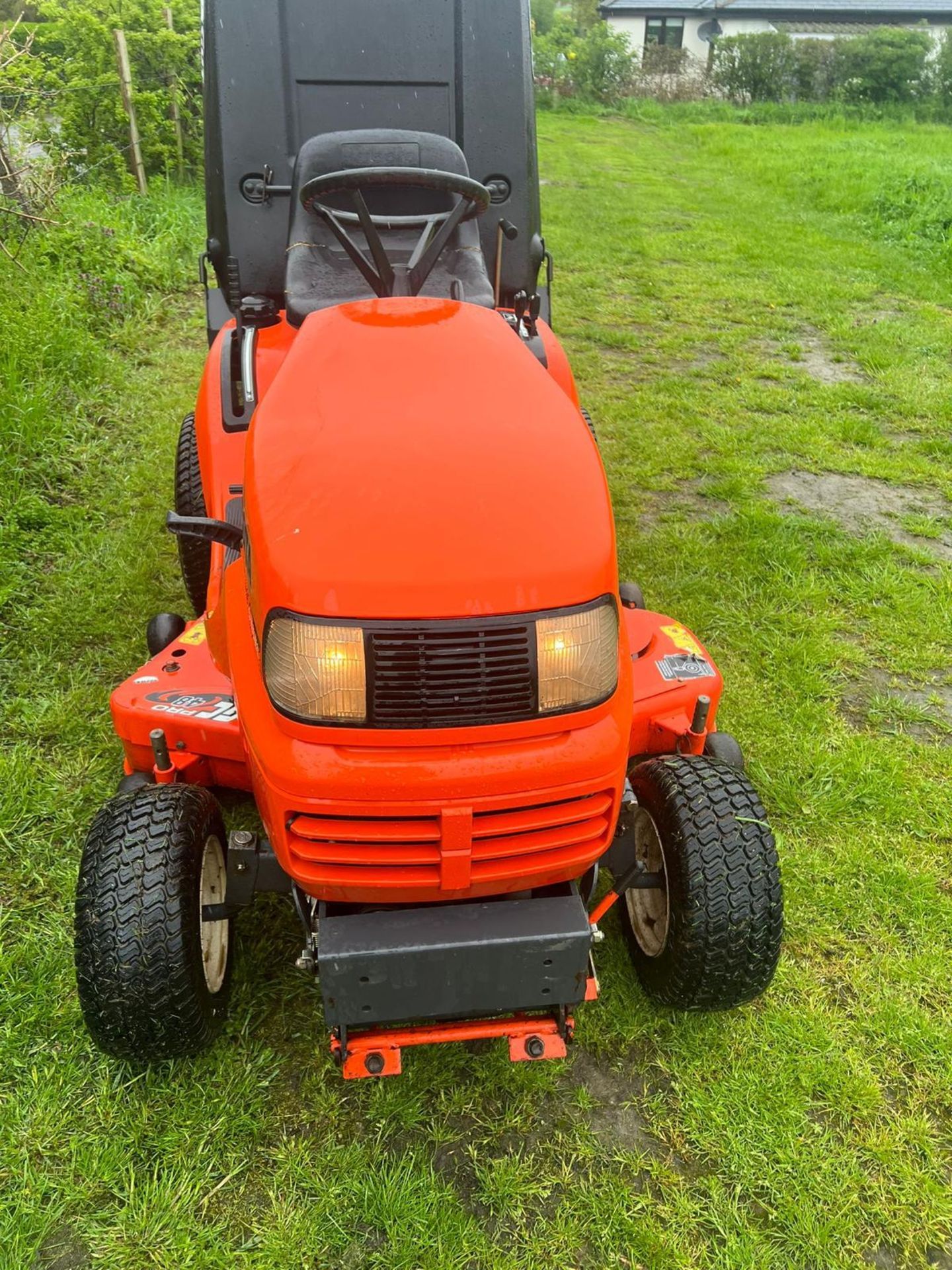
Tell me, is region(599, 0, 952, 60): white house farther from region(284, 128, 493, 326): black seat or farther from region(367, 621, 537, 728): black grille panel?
region(367, 621, 537, 728): black grille panel

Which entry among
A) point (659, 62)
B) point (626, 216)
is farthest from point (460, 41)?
point (659, 62)

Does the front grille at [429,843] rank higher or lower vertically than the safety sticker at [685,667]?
higher

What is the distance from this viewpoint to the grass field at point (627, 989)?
6.20ft

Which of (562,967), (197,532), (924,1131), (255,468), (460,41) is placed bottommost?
(924,1131)

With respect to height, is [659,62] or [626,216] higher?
[659,62]

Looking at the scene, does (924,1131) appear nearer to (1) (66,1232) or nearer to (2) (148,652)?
(1) (66,1232)

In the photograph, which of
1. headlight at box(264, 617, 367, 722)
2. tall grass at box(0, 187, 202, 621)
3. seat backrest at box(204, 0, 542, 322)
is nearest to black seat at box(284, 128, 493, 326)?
seat backrest at box(204, 0, 542, 322)

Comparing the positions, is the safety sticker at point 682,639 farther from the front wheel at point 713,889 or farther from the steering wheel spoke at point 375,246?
the steering wheel spoke at point 375,246

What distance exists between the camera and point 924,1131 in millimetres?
2076

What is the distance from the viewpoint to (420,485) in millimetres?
1668

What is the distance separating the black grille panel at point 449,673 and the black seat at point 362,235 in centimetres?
137

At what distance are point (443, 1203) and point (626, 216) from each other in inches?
381

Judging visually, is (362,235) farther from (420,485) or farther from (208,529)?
(420,485)

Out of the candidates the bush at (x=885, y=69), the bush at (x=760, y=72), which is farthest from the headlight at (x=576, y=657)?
the bush at (x=760, y=72)
